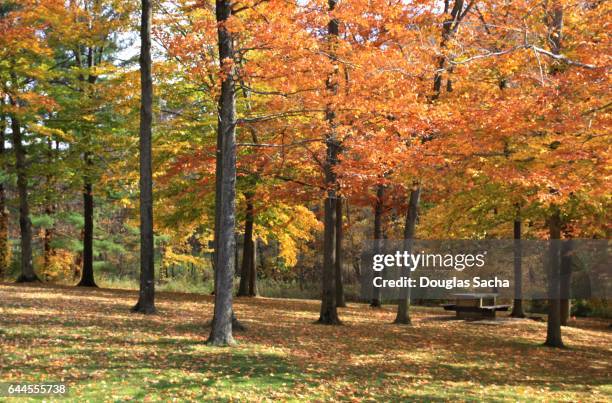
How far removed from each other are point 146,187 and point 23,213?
41.8 feet

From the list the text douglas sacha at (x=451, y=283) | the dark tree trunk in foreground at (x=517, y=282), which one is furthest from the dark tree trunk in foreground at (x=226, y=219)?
the text douglas sacha at (x=451, y=283)

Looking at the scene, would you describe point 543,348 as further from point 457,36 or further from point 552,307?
point 457,36

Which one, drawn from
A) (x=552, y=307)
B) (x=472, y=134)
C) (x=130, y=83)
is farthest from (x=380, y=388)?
(x=130, y=83)

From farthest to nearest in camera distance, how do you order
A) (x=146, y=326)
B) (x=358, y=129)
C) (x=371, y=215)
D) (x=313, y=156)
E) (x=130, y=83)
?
(x=371, y=215)
(x=130, y=83)
(x=313, y=156)
(x=358, y=129)
(x=146, y=326)

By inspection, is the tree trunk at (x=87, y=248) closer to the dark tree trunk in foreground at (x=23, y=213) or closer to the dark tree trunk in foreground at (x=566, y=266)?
the dark tree trunk in foreground at (x=23, y=213)

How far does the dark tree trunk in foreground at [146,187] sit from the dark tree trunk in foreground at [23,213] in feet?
38.5

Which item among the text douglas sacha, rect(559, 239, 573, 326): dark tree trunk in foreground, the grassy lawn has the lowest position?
the text douglas sacha

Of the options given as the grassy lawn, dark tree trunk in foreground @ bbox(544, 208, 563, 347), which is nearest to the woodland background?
dark tree trunk in foreground @ bbox(544, 208, 563, 347)

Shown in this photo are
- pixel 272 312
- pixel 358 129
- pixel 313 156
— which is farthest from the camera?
pixel 272 312

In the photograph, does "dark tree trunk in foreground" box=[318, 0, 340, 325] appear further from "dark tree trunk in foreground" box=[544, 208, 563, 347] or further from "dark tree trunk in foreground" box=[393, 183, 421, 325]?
"dark tree trunk in foreground" box=[544, 208, 563, 347]

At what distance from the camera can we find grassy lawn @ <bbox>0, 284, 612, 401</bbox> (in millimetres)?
8625

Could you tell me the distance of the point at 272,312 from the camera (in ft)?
62.4

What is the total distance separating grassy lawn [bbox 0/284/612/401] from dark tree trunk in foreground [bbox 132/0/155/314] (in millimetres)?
765

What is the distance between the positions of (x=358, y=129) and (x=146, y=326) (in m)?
6.64
